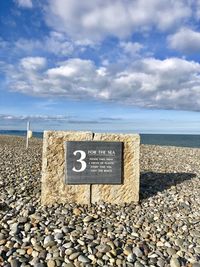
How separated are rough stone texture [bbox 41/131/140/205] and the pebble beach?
0.72ft

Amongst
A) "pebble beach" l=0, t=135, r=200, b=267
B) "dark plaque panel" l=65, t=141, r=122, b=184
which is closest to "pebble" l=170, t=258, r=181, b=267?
"pebble beach" l=0, t=135, r=200, b=267

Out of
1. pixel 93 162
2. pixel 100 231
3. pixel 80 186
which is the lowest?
pixel 100 231

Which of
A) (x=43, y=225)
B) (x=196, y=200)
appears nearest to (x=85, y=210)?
(x=43, y=225)

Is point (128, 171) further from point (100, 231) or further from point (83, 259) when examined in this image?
point (83, 259)

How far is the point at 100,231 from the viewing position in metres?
5.81

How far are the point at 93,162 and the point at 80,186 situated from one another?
0.60m

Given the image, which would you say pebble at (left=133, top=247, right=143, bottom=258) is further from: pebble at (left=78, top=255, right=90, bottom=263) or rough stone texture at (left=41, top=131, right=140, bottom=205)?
rough stone texture at (left=41, top=131, right=140, bottom=205)

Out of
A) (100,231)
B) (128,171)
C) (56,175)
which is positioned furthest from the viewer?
(128,171)

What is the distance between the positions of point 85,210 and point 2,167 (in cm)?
542

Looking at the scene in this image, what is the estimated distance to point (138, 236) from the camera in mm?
5680

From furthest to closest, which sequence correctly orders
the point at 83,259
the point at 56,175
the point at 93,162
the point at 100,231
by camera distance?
the point at 93,162
the point at 56,175
the point at 100,231
the point at 83,259

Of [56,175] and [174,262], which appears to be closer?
[174,262]

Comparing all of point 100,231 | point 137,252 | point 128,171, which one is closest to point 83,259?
point 137,252

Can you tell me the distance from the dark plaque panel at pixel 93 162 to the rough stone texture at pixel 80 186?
4.4 inches
